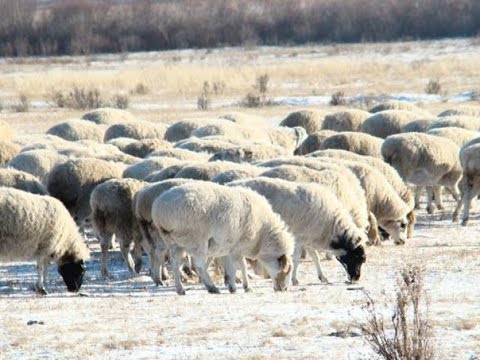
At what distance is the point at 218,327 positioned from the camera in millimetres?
9555

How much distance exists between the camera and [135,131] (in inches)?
928

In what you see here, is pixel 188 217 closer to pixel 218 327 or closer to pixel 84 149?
pixel 218 327

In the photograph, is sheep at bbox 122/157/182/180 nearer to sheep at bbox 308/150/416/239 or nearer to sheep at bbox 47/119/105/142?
sheep at bbox 308/150/416/239

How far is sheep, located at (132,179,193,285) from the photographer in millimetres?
13109

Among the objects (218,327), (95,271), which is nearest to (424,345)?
(218,327)

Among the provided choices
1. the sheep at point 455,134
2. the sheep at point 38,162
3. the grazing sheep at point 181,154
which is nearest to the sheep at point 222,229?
the grazing sheep at point 181,154

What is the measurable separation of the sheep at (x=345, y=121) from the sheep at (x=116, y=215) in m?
10.2

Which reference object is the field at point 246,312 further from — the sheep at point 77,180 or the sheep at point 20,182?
the sheep at point 20,182

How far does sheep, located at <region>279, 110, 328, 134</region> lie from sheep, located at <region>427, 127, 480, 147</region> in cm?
503

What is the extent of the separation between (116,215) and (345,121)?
421 inches

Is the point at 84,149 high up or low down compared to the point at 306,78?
up

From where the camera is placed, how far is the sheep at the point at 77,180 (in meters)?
15.8

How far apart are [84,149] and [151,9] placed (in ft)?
228

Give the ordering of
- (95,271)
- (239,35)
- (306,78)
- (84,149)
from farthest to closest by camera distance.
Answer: (239,35), (306,78), (84,149), (95,271)
